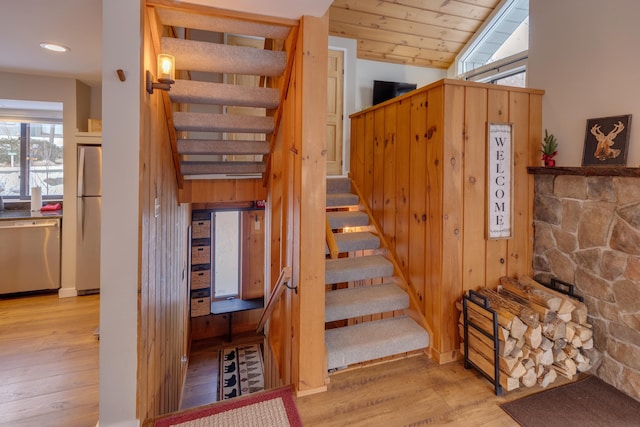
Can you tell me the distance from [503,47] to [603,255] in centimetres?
281

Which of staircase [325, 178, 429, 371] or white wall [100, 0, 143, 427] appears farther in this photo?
staircase [325, 178, 429, 371]

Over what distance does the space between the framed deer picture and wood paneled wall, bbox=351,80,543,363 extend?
33 cm

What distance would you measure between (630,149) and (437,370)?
6.25 feet

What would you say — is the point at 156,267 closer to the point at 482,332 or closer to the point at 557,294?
the point at 482,332

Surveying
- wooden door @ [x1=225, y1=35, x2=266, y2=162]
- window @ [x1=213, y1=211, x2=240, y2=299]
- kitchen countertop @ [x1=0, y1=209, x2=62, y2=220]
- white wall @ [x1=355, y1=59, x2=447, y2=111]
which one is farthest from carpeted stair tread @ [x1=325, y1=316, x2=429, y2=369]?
kitchen countertop @ [x1=0, y1=209, x2=62, y2=220]

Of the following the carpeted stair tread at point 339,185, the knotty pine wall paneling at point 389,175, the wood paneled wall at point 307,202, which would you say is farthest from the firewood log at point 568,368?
the carpeted stair tread at point 339,185

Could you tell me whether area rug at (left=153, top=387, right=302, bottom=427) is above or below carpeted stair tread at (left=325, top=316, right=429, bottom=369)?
below

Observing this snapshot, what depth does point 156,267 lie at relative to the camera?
2.07 m

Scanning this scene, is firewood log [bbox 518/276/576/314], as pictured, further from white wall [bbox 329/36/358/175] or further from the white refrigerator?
the white refrigerator

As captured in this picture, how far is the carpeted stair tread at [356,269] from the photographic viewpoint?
2.75 meters

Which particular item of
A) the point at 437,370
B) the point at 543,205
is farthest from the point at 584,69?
the point at 437,370

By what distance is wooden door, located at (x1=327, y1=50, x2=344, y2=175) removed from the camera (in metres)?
4.50

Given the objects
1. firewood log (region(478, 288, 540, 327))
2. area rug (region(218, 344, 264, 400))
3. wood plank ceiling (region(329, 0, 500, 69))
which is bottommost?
area rug (region(218, 344, 264, 400))

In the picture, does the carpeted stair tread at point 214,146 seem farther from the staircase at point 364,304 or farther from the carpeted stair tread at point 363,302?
the carpeted stair tread at point 363,302
